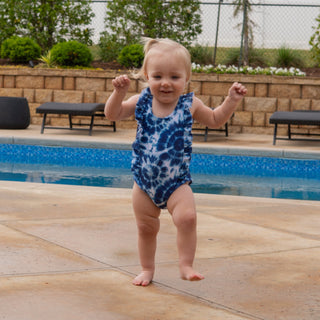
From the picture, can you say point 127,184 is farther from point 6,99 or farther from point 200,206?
point 6,99

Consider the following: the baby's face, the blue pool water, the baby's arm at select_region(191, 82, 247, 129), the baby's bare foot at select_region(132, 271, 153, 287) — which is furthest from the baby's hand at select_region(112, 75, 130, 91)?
the blue pool water

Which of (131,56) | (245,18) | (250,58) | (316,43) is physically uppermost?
(245,18)

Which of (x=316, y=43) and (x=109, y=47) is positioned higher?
(x=316, y=43)

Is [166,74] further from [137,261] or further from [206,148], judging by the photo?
[206,148]

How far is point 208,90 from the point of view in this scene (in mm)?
14312

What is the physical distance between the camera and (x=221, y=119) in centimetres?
325

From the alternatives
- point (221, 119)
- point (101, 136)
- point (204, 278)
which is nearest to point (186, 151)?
point (221, 119)

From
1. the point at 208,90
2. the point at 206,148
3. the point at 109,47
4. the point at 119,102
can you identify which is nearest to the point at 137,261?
the point at 119,102

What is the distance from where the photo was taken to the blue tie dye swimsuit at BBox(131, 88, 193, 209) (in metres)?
3.07

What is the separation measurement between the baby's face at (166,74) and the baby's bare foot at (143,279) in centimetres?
83

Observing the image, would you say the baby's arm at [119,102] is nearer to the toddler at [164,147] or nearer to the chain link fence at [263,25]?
the toddler at [164,147]

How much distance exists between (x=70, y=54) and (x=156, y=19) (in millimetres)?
2320

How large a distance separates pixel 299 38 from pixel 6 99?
6.83 metres

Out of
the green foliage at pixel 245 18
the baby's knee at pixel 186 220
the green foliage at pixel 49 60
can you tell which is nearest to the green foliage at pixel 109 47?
the green foliage at pixel 49 60
